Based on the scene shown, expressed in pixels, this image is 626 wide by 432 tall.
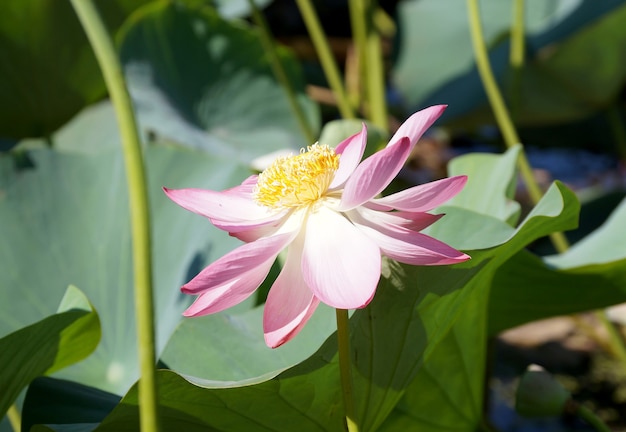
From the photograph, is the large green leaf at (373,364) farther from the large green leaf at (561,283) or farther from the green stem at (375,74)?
the green stem at (375,74)

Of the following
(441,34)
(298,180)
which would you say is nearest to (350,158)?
(298,180)

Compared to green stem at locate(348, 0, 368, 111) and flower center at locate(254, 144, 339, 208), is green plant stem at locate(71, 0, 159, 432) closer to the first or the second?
flower center at locate(254, 144, 339, 208)

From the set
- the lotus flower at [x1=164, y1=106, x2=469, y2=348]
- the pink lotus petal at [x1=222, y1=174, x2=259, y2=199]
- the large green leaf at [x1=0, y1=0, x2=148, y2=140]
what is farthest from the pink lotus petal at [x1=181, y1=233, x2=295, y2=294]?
the large green leaf at [x1=0, y1=0, x2=148, y2=140]

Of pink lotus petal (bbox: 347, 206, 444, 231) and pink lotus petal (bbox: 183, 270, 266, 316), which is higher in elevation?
pink lotus petal (bbox: 347, 206, 444, 231)

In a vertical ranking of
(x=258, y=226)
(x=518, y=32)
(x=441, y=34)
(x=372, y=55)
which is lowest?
(x=258, y=226)

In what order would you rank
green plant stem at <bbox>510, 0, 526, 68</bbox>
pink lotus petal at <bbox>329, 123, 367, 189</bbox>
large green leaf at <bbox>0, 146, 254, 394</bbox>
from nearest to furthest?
pink lotus petal at <bbox>329, 123, 367, 189</bbox>, large green leaf at <bbox>0, 146, 254, 394</bbox>, green plant stem at <bbox>510, 0, 526, 68</bbox>

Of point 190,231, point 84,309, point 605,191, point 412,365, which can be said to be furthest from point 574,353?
point 84,309

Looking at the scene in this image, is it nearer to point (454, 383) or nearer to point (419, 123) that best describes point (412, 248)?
point (419, 123)
